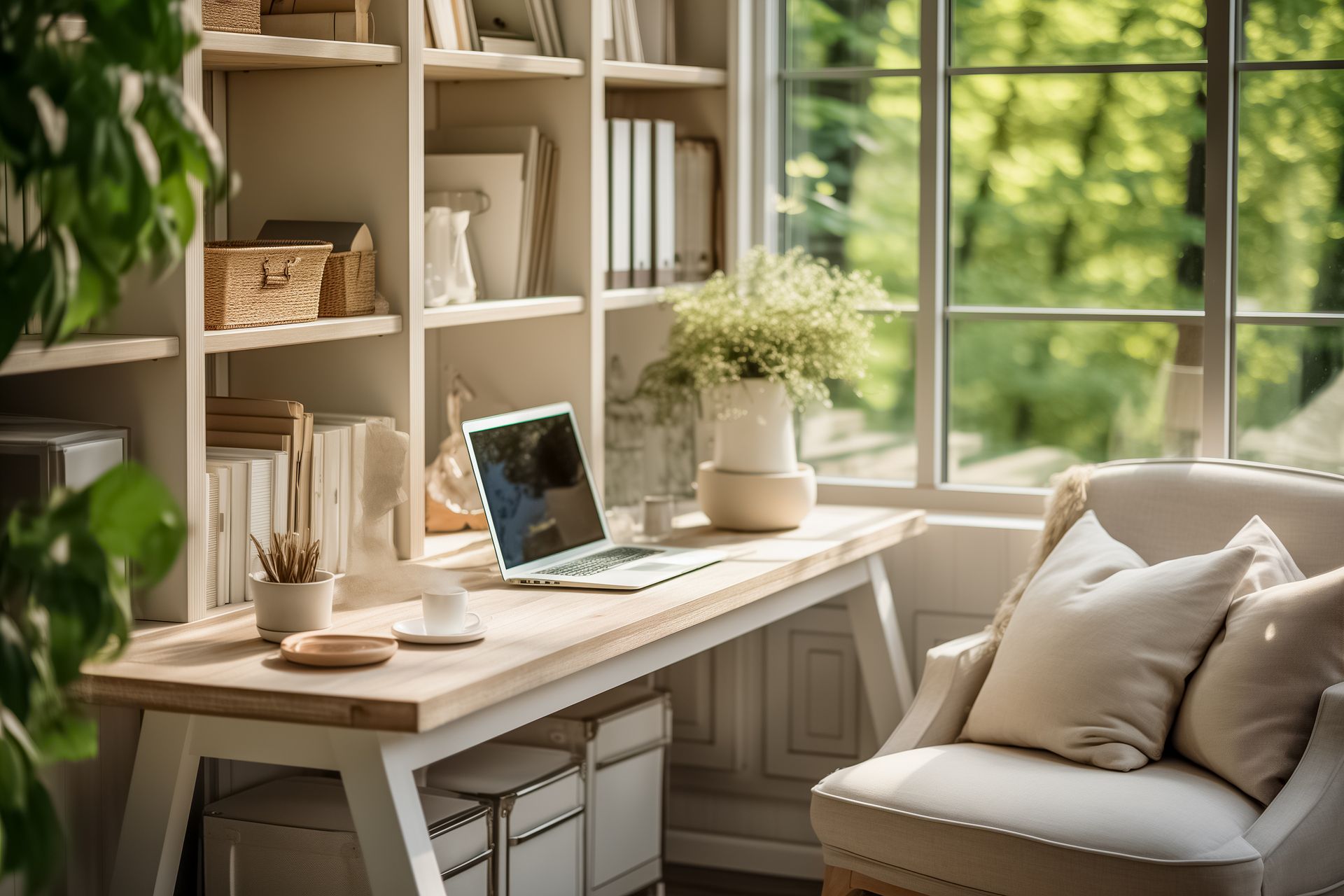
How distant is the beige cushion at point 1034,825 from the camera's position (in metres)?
2.02

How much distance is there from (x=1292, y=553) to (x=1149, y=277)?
29.3 inches

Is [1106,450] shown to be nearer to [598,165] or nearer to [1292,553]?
[1292,553]

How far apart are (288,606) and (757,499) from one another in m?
1.12

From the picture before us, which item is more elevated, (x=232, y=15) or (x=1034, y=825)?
(x=232, y=15)

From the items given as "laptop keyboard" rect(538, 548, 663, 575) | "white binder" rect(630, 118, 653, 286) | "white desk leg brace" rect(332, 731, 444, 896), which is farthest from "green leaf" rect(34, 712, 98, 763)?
"white binder" rect(630, 118, 653, 286)

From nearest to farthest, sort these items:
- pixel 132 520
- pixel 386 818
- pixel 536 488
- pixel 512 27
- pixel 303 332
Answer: pixel 132 520 < pixel 386 818 < pixel 303 332 < pixel 536 488 < pixel 512 27

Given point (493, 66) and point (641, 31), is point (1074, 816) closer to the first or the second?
point (493, 66)

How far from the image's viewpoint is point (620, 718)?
9.24ft

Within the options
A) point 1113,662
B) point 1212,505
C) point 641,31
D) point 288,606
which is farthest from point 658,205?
point 288,606

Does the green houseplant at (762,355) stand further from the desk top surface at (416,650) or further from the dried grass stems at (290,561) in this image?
the dried grass stems at (290,561)

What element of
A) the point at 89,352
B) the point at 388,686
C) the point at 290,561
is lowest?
the point at 388,686

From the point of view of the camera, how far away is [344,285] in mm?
2268

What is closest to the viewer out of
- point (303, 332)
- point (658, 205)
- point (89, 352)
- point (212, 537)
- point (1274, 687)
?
point (89, 352)

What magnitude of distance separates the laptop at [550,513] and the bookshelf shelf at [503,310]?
17 cm
